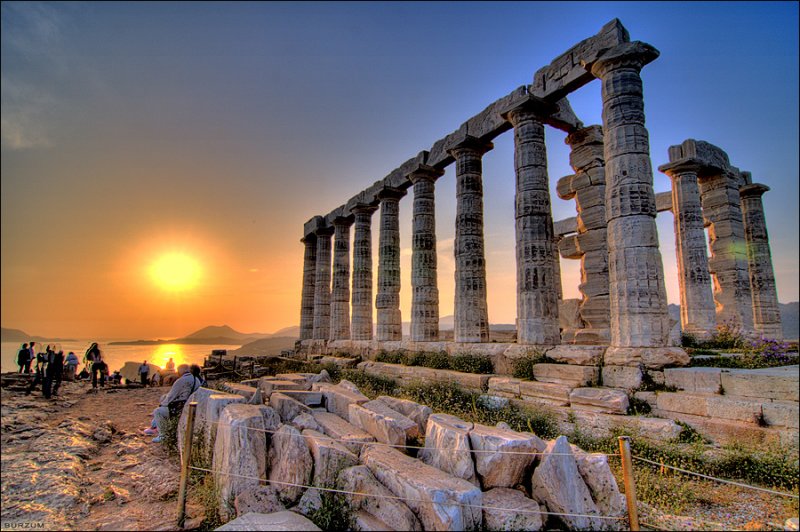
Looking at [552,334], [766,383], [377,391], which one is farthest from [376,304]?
[766,383]

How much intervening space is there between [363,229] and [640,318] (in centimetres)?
1479

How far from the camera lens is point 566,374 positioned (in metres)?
9.86

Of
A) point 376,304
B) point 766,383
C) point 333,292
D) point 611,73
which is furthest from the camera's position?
point 333,292

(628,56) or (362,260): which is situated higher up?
(628,56)

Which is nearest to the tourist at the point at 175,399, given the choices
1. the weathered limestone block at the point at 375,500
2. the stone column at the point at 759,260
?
the weathered limestone block at the point at 375,500

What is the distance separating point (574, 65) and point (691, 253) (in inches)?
318

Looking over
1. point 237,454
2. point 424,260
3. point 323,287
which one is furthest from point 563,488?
point 323,287

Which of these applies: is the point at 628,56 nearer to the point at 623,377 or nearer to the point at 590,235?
the point at 590,235

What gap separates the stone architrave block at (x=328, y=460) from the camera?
17.0ft

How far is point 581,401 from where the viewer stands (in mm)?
8875

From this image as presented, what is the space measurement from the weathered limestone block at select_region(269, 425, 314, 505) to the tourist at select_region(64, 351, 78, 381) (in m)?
18.9

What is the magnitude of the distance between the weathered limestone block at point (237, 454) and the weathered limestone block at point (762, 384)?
7927 millimetres

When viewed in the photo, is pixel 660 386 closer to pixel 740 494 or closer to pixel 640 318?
pixel 640 318

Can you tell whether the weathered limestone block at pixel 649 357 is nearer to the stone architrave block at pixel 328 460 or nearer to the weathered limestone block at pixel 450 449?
the weathered limestone block at pixel 450 449
